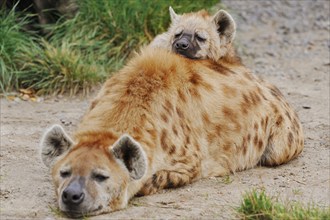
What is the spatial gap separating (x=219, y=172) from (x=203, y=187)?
0.26 meters

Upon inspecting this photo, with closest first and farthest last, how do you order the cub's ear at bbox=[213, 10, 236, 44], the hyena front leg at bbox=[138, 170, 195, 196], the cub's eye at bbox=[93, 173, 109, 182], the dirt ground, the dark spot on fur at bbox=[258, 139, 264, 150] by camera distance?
the cub's eye at bbox=[93, 173, 109, 182] < the dirt ground < the hyena front leg at bbox=[138, 170, 195, 196] < the dark spot on fur at bbox=[258, 139, 264, 150] < the cub's ear at bbox=[213, 10, 236, 44]

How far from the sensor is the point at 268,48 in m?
8.91

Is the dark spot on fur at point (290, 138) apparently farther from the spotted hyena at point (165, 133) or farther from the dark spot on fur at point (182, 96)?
the dark spot on fur at point (182, 96)

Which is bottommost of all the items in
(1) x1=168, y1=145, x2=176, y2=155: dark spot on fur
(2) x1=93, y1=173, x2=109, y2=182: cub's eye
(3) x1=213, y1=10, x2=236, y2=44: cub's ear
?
(2) x1=93, y1=173, x2=109, y2=182: cub's eye

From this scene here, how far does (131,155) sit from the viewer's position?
417 cm

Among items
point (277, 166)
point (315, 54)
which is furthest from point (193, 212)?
point (315, 54)

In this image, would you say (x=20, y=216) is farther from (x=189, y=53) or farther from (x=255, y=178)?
(x=189, y=53)

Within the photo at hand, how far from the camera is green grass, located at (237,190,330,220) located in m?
3.88

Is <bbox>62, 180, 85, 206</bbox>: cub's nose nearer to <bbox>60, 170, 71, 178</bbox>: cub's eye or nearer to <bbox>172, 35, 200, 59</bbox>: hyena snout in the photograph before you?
<bbox>60, 170, 71, 178</bbox>: cub's eye

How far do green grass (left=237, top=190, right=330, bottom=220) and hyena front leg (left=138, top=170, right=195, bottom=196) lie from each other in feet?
1.93

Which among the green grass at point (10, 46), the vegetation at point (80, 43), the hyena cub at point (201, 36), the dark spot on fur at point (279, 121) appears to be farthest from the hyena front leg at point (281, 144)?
the green grass at point (10, 46)

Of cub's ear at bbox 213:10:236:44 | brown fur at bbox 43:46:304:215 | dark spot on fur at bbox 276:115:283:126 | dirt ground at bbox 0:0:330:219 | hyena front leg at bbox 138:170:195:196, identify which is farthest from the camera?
cub's ear at bbox 213:10:236:44

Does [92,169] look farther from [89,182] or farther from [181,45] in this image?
[181,45]

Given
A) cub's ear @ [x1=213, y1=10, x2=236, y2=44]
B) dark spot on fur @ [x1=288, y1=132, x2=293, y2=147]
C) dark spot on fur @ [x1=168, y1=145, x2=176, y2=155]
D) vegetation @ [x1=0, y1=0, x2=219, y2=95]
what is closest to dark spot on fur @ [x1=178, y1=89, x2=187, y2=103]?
dark spot on fur @ [x1=168, y1=145, x2=176, y2=155]
